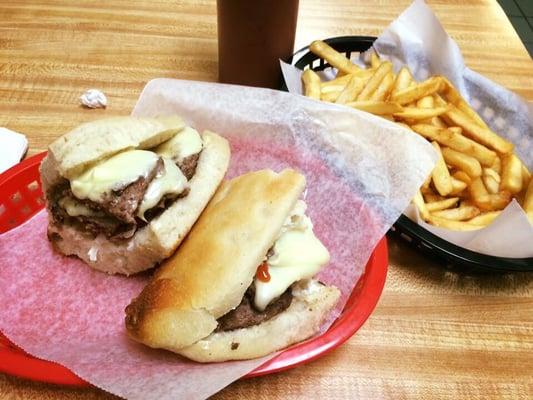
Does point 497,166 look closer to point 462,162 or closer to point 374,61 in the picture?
point 462,162

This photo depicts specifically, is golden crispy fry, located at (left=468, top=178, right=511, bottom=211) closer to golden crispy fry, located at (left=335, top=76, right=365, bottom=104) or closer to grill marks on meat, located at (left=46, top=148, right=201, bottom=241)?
golden crispy fry, located at (left=335, top=76, right=365, bottom=104)

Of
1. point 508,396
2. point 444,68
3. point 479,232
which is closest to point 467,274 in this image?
point 479,232

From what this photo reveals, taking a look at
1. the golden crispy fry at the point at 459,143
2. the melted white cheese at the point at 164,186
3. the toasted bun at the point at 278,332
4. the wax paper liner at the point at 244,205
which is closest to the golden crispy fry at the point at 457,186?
the golden crispy fry at the point at 459,143

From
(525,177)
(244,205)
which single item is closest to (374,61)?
(525,177)

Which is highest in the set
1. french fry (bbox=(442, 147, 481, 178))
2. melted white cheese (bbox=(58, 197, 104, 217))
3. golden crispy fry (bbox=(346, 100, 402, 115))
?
golden crispy fry (bbox=(346, 100, 402, 115))

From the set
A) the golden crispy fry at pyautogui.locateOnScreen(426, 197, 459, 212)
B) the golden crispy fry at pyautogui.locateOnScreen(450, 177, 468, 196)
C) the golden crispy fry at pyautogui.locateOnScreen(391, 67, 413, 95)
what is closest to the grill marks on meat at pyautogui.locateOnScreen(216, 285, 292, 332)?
the golden crispy fry at pyautogui.locateOnScreen(426, 197, 459, 212)

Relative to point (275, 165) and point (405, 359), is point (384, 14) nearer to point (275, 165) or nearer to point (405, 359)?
point (275, 165)
